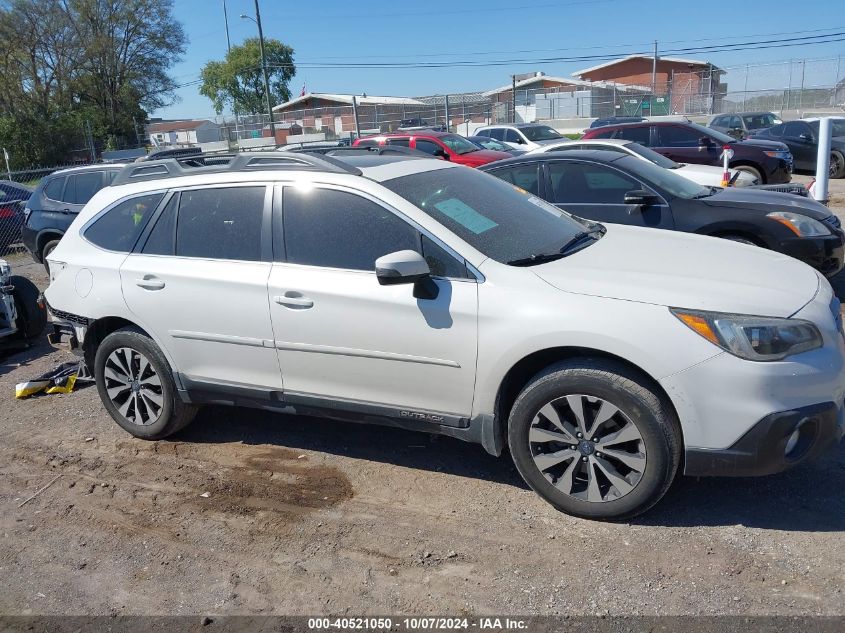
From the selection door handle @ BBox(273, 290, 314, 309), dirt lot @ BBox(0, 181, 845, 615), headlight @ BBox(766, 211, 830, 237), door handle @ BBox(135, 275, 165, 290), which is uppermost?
door handle @ BBox(135, 275, 165, 290)

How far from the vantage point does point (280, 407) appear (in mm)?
4395

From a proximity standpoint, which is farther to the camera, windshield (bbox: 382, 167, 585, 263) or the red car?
the red car

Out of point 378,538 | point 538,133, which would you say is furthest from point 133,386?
point 538,133

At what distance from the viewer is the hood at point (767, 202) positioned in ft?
22.8

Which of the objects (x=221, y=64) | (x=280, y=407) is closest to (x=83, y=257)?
(x=280, y=407)

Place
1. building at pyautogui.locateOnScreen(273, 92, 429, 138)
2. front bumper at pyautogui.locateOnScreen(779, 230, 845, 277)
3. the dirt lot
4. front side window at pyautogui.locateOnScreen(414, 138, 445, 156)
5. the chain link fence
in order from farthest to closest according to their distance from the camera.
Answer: building at pyautogui.locateOnScreen(273, 92, 429, 138) → front side window at pyautogui.locateOnScreen(414, 138, 445, 156) → the chain link fence → front bumper at pyautogui.locateOnScreen(779, 230, 845, 277) → the dirt lot

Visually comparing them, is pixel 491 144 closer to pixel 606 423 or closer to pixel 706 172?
pixel 706 172

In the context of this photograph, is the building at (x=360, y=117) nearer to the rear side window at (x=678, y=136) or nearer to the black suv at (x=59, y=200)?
the rear side window at (x=678, y=136)

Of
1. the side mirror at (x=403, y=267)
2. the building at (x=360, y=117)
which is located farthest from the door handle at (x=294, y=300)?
the building at (x=360, y=117)

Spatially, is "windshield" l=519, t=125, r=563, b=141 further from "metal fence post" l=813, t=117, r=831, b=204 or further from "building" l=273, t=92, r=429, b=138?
"metal fence post" l=813, t=117, r=831, b=204

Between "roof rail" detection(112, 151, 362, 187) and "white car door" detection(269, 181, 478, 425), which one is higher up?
"roof rail" detection(112, 151, 362, 187)

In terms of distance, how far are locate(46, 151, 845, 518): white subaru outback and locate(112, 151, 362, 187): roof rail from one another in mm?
23

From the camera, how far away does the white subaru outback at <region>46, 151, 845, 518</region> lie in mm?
3305

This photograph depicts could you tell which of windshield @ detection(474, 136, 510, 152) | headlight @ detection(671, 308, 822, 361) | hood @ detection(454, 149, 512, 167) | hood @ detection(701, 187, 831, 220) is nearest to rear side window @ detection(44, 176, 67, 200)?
hood @ detection(454, 149, 512, 167)
